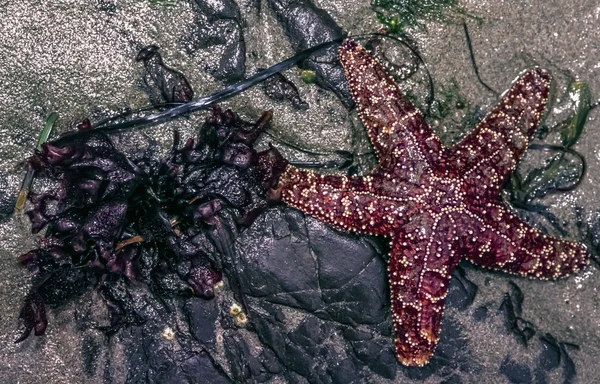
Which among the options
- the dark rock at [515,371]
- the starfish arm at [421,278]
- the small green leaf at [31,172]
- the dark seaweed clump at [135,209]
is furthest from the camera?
the dark rock at [515,371]

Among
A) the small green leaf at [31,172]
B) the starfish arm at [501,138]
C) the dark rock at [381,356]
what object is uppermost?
the starfish arm at [501,138]

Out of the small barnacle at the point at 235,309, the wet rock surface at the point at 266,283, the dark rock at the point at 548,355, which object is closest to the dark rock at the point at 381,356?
the wet rock surface at the point at 266,283

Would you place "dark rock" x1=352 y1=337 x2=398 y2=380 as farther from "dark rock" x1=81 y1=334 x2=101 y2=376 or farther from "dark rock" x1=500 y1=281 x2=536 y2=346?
"dark rock" x1=81 y1=334 x2=101 y2=376

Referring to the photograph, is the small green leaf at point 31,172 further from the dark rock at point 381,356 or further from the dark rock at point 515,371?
the dark rock at point 515,371

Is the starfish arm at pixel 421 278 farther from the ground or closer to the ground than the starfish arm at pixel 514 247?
closer to the ground

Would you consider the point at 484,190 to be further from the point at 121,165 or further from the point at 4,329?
the point at 4,329

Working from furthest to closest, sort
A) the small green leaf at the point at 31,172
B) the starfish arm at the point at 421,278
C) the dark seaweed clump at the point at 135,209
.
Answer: the small green leaf at the point at 31,172 → the dark seaweed clump at the point at 135,209 → the starfish arm at the point at 421,278
